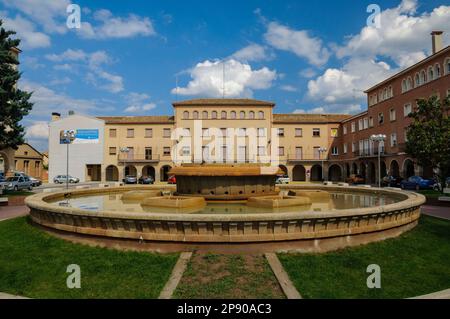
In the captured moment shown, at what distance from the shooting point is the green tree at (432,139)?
66.0ft

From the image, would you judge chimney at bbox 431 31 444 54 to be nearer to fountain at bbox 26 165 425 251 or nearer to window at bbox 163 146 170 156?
fountain at bbox 26 165 425 251

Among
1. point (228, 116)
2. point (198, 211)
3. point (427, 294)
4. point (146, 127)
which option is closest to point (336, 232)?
point (427, 294)

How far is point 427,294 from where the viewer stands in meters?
5.28

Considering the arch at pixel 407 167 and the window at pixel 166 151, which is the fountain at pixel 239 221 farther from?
the window at pixel 166 151

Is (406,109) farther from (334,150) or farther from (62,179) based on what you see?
(62,179)

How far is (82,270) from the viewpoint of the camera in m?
6.09

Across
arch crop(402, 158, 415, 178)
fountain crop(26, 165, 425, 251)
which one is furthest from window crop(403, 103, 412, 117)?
fountain crop(26, 165, 425, 251)

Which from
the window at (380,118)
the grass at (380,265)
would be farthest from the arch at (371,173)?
the grass at (380,265)

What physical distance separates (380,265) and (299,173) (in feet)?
159

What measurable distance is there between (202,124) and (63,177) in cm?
2314

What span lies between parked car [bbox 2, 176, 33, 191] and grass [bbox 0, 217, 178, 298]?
28.0 m

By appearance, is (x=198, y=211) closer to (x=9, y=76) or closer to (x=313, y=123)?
(x=9, y=76)

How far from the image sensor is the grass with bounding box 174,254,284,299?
204 inches

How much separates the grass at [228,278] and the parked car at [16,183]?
32031 mm
